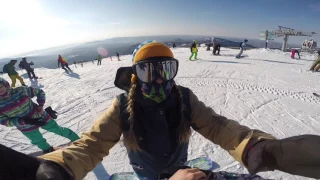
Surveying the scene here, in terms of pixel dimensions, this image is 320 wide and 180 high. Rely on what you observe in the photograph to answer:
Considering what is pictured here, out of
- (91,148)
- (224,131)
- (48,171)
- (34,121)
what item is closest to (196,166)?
(224,131)

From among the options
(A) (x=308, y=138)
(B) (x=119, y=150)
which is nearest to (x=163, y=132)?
(A) (x=308, y=138)

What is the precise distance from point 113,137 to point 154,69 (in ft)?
2.63

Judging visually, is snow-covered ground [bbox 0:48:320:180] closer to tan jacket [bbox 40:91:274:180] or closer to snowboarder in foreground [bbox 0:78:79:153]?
snowboarder in foreground [bbox 0:78:79:153]

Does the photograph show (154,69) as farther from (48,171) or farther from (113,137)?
(48,171)

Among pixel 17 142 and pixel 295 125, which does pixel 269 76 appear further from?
pixel 17 142

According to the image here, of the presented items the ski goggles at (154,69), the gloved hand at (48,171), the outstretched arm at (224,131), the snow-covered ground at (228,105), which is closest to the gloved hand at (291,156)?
the outstretched arm at (224,131)

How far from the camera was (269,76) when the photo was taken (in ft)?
33.2

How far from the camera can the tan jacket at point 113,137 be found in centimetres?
136

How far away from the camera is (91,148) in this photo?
5.39ft

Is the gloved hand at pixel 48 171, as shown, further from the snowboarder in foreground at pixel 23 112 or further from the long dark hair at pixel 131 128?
the snowboarder in foreground at pixel 23 112

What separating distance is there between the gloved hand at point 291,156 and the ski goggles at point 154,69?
1.06m

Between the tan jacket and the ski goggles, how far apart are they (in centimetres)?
37

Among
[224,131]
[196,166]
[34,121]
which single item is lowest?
[196,166]

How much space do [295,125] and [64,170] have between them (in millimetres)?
5742
